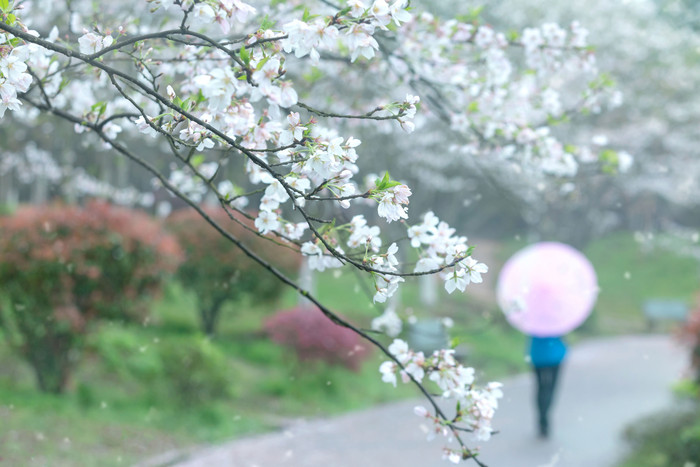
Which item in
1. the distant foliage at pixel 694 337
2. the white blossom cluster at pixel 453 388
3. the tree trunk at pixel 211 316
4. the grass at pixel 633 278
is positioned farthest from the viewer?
the grass at pixel 633 278

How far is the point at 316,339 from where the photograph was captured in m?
8.66

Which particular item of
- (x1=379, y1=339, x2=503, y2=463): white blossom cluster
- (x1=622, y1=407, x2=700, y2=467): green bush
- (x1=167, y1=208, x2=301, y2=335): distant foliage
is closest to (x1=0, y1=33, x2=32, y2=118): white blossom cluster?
(x1=379, y1=339, x2=503, y2=463): white blossom cluster

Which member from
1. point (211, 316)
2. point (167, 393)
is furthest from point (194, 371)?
point (211, 316)

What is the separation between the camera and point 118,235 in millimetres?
7266

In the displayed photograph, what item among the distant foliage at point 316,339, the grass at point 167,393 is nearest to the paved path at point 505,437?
the grass at point 167,393

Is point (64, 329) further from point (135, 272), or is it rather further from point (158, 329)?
point (158, 329)

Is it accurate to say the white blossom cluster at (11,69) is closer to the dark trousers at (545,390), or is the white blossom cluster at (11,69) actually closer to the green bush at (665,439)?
the green bush at (665,439)

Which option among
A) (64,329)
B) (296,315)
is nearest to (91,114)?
(64,329)

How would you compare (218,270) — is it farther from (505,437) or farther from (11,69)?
(11,69)

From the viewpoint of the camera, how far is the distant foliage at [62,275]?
22.4 feet

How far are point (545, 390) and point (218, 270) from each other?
16.5ft

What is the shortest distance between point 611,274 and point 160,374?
24054 millimetres

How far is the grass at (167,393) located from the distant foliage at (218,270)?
51 cm

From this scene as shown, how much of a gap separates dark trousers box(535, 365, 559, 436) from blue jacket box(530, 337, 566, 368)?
0.09 metres
